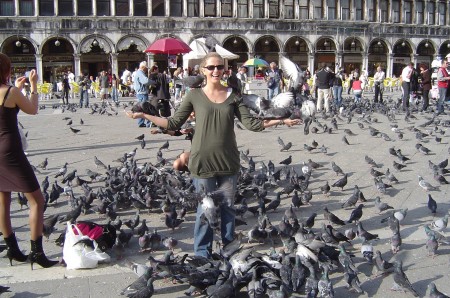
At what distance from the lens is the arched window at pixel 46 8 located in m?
31.4

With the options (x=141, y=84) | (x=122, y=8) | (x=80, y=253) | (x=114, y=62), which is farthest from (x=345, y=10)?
(x=80, y=253)

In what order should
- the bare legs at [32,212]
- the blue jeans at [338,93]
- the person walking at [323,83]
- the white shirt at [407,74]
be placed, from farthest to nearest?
1. the blue jeans at [338,93]
2. the white shirt at [407,74]
3. the person walking at [323,83]
4. the bare legs at [32,212]

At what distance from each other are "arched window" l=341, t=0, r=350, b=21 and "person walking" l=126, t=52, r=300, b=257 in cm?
3574

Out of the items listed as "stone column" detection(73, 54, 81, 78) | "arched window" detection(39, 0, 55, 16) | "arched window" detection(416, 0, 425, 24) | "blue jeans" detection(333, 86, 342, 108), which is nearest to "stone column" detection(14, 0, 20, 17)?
"arched window" detection(39, 0, 55, 16)

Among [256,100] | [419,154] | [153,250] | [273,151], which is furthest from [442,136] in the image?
[153,250]

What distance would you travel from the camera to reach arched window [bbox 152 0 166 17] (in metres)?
32.8

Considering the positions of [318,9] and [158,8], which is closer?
[158,8]

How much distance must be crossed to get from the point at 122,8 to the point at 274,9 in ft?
35.6

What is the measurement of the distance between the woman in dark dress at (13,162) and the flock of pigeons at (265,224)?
2.07 ft

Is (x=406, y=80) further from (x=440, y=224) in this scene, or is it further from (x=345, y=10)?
(x=345, y=10)

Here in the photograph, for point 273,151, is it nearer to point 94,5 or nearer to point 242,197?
point 242,197

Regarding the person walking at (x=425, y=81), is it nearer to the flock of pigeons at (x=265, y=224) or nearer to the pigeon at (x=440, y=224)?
the flock of pigeons at (x=265, y=224)

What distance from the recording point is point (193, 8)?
110 ft

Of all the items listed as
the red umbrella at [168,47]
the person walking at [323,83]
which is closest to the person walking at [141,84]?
the red umbrella at [168,47]
